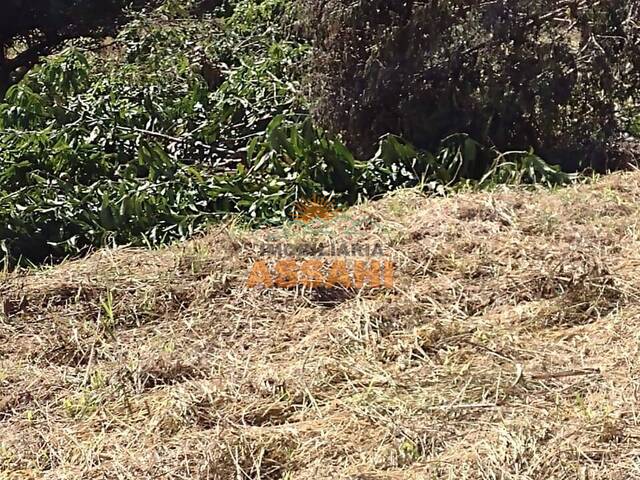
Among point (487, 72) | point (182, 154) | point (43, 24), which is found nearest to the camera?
point (487, 72)

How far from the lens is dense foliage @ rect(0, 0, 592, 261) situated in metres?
4.28

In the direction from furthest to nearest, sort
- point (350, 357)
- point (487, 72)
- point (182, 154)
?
point (182, 154) → point (487, 72) → point (350, 357)

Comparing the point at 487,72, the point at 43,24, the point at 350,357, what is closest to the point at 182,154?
the point at 487,72

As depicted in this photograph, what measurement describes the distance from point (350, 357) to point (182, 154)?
9.29ft

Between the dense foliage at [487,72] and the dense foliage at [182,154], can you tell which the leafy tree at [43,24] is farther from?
the dense foliage at [487,72]

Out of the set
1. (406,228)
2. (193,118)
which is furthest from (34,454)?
(193,118)

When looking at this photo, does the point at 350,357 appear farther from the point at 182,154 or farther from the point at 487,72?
the point at 182,154

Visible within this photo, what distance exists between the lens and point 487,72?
4.63 m

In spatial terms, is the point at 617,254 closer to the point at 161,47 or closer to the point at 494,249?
the point at 494,249

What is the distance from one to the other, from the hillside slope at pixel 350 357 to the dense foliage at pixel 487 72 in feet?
3.20

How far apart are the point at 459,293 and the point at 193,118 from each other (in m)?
3.00

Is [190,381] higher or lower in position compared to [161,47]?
lower

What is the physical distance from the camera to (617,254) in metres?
3.29

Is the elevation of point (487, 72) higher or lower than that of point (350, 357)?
higher
